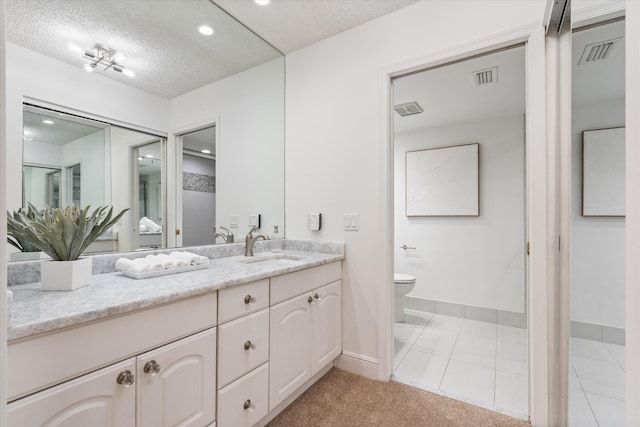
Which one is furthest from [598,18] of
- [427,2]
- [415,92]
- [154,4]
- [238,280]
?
[154,4]

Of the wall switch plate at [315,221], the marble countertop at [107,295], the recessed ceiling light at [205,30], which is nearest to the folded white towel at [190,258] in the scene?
the marble countertop at [107,295]

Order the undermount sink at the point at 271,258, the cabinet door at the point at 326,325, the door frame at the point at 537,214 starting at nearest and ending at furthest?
the door frame at the point at 537,214 → the cabinet door at the point at 326,325 → the undermount sink at the point at 271,258

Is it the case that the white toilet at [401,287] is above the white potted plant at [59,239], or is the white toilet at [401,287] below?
below

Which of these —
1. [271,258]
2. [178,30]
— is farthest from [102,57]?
[271,258]

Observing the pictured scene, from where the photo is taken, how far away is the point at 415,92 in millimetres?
2723

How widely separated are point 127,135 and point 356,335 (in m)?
1.89

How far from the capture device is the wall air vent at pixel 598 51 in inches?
30.1

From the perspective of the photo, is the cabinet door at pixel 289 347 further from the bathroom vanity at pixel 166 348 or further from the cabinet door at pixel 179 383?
the cabinet door at pixel 179 383

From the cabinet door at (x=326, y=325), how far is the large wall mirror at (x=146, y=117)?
0.80 metres

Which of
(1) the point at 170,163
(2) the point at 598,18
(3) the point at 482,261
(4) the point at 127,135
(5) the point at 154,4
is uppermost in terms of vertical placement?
(5) the point at 154,4

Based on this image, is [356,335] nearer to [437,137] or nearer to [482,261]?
[482,261]

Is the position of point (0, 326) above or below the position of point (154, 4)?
below

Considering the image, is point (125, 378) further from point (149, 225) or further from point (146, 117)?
point (146, 117)

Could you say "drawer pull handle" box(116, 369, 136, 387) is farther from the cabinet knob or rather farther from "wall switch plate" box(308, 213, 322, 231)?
"wall switch plate" box(308, 213, 322, 231)
